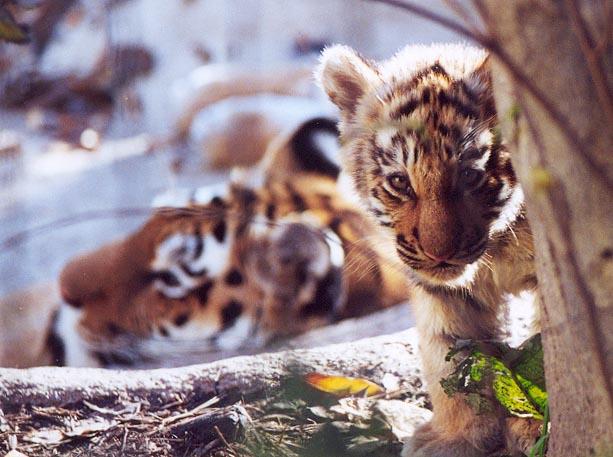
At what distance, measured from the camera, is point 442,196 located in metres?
1.45

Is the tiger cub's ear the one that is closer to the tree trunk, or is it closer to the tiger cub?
the tiger cub

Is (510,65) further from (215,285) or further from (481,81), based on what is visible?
(215,285)

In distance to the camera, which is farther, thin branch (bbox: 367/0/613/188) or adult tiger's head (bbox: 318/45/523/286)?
adult tiger's head (bbox: 318/45/523/286)

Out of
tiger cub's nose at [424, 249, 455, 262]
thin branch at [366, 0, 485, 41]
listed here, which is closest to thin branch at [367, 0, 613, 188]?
thin branch at [366, 0, 485, 41]

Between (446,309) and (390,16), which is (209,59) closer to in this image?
(390,16)

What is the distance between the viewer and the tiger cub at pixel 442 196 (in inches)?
58.2

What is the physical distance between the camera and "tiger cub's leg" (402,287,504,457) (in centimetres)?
164

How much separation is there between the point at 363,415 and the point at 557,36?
2.90 feet

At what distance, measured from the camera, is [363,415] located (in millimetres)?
1603

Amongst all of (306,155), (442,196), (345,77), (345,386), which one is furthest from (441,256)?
(306,155)

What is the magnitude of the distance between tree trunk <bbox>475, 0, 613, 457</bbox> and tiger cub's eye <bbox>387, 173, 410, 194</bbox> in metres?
0.57

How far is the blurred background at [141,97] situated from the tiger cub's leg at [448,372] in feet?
4.19

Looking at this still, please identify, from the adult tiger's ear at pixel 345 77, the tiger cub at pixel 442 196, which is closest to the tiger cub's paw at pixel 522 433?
the tiger cub at pixel 442 196

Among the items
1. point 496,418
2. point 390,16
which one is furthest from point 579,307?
point 390,16
